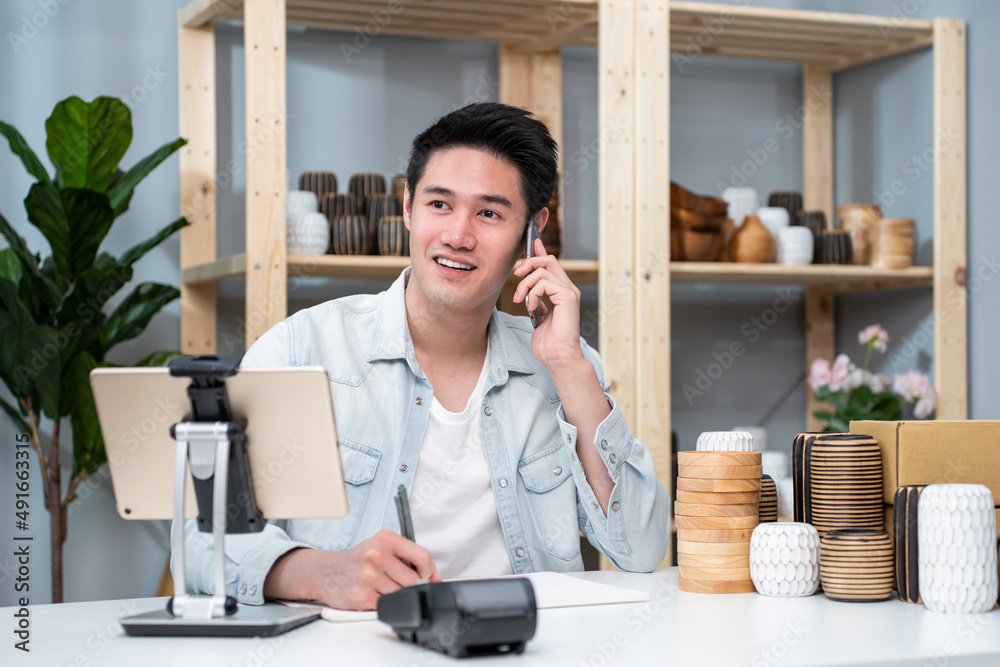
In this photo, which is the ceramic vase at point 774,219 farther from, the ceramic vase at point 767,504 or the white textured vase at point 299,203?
the ceramic vase at point 767,504

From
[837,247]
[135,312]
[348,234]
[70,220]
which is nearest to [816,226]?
[837,247]

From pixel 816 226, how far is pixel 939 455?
195 centimetres

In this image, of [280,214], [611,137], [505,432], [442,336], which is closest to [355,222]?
[280,214]

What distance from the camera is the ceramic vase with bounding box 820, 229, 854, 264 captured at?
3.09 m

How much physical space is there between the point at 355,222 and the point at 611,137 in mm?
769

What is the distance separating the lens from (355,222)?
8.77 feet

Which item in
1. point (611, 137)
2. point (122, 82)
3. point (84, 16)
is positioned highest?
point (84, 16)

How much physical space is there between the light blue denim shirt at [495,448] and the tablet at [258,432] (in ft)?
1.38

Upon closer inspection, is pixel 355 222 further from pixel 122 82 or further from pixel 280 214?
pixel 122 82

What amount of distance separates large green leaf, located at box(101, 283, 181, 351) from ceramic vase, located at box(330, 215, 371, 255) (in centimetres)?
44

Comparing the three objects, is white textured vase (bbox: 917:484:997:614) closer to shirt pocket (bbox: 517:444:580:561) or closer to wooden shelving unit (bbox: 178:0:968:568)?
shirt pocket (bbox: 517:444:580:561)

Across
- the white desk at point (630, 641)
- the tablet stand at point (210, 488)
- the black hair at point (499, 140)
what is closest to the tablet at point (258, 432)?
the tablet stand at point (210, 488)

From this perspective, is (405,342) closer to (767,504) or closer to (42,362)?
(767,504)

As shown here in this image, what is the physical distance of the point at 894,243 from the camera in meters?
3.05
